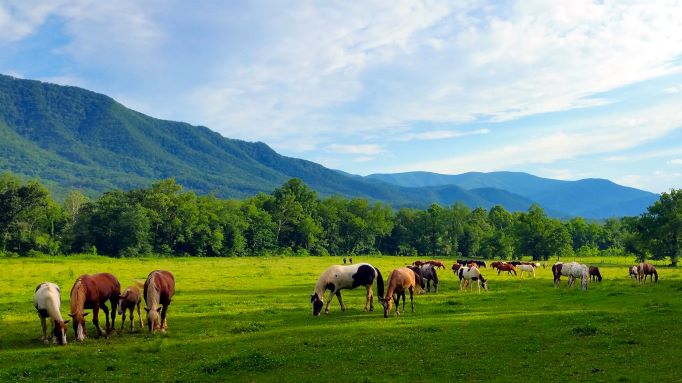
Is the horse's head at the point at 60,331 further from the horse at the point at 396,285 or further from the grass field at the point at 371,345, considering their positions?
the horse at the point at 396,285

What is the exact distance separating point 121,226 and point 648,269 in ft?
Answer: 247

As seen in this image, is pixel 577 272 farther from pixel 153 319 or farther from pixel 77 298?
pixel 77 298

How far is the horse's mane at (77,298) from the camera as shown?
1689 cm

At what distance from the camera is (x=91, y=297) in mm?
17562

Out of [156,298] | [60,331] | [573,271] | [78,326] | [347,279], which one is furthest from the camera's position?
[573,271]

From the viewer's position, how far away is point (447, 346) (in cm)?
1509

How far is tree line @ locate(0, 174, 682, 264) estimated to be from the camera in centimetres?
7956

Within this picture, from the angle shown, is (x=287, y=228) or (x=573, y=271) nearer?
(x=573, y=271)

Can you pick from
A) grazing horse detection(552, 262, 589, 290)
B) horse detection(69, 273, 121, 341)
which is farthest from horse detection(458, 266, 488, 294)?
horse detection(69, 273, 121, 341)

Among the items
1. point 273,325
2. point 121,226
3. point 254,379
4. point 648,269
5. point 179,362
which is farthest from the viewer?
point 121,226

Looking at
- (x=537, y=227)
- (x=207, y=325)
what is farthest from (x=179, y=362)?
(x=537, y=227)

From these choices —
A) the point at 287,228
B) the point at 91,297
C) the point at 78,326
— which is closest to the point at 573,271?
the point at 91,297

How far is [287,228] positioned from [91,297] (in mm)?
92233

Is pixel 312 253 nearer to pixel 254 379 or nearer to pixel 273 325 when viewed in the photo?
pixel 273 325
